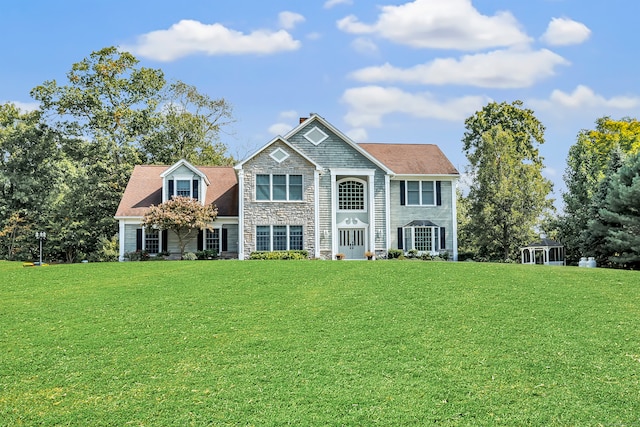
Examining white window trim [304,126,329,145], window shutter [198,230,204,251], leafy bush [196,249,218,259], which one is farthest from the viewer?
white window trim [304,126,329,145]

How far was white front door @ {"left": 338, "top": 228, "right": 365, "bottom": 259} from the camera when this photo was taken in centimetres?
3173

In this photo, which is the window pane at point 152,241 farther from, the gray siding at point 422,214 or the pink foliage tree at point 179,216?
the gray siding at point 422,214

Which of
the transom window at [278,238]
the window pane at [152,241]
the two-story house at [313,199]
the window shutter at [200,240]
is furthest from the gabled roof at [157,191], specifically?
the transom window at [278,238]

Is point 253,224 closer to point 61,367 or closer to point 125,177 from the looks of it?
point 125,177

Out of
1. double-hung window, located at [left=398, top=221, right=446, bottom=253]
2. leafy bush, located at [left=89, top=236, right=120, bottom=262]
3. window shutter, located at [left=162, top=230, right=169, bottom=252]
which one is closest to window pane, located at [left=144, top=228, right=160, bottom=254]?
window shutter, located at [left=162, top=230, right=169, bottom=252]

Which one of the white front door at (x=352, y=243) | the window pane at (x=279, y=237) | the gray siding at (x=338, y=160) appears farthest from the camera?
the white front door at (x=352, y=243)

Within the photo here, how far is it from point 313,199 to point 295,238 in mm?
2116

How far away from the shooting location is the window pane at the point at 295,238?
30.2 meters

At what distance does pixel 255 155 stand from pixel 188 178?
3797 millimetres

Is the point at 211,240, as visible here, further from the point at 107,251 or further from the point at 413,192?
the point at 413,192

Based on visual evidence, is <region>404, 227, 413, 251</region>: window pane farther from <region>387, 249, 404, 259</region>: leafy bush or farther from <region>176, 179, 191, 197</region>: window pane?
<region>176, 179, 191, 197</region>: window pane

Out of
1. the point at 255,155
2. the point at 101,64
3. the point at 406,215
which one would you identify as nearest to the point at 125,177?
the point at 101,64

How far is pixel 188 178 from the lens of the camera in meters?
30.9

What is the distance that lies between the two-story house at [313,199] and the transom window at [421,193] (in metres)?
0.05
